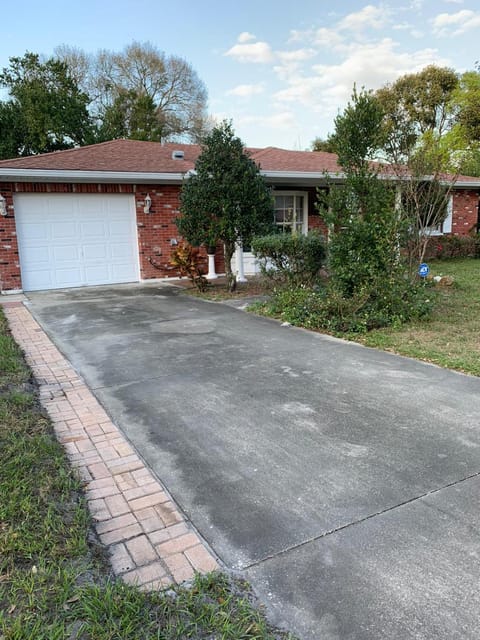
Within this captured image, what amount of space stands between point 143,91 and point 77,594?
31.0m

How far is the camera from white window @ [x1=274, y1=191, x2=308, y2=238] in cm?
1396

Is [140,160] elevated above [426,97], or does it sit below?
below

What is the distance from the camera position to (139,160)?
1267cm

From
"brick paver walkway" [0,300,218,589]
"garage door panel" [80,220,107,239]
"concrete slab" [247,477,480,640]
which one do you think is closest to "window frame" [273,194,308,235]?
"garage door panel" [80,220,107,239]

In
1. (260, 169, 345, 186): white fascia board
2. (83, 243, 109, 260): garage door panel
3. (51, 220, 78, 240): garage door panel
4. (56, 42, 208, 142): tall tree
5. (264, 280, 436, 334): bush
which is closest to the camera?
(264, 280, 436, 334): bush

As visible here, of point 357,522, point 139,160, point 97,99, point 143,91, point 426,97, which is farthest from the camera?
point 143,91

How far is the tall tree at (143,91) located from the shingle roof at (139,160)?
13.1m

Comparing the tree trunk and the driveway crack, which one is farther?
the tree trunk

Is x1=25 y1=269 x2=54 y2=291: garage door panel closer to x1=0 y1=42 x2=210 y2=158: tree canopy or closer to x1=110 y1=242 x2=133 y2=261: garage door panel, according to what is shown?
x1=110 y1=242 x2=133 y2=261: garage door panel

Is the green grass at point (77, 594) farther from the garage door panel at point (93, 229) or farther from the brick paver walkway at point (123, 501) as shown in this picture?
the garage door panel at point (93, 229)

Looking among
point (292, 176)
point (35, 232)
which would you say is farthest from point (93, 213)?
point (292, 176)

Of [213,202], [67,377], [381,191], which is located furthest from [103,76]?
[67,377]

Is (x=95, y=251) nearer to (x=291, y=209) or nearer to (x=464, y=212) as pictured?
(x=291, y=209)

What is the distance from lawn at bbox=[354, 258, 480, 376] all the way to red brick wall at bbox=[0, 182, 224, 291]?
694cm
